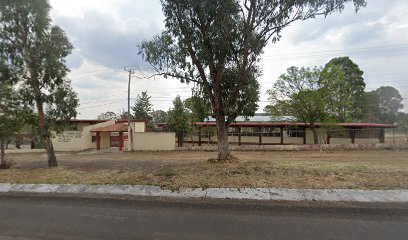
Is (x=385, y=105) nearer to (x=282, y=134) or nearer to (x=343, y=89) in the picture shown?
(x=343, y=89)

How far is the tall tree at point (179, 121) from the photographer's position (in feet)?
102

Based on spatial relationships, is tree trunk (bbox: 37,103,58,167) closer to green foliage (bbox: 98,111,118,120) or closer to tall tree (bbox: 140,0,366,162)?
tall tree (bbox: 140,0,366,162)

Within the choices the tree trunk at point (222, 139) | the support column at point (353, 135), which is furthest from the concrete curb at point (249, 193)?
the support column at point (353, 135)

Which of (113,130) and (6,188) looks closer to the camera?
(6,188)

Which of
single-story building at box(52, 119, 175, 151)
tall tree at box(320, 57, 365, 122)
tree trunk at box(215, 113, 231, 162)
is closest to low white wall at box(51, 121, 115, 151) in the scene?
single-story building at box(52, 119, 175, 151)

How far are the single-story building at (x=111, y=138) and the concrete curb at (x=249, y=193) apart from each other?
19280mm

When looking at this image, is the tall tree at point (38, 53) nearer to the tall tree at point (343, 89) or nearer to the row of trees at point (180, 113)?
the row of trees at point (180, 113)

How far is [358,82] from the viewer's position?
44875mm

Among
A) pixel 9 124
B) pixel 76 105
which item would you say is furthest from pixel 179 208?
pixel 9 124

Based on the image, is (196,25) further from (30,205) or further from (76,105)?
(30,205)

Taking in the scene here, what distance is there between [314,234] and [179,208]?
2824 mm

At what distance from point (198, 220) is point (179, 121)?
25863 millimetres

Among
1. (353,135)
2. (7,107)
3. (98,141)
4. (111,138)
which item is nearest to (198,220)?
(7,107)

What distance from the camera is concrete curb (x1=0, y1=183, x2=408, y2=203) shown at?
630cm
